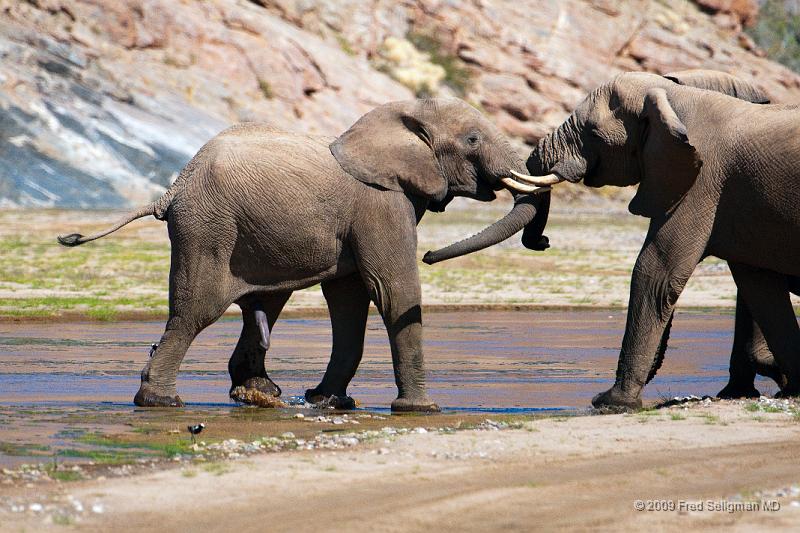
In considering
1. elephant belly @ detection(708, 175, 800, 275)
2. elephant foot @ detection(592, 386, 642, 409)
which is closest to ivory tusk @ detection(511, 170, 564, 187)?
elephant belly @ detection(708, 175, 800, 275)

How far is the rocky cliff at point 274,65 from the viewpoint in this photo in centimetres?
4706

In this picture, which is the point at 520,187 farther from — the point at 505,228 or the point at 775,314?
the point at 775,314

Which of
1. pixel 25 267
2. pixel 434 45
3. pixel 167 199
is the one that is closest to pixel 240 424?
pixel 167 199

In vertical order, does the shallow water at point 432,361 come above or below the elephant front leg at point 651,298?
below

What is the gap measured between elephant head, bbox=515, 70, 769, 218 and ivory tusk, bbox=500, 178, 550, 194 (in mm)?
64

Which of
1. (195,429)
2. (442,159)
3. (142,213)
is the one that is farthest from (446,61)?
(195,429)

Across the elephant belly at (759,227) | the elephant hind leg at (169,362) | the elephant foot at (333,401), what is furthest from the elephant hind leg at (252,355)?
the elephant belly at (759,227)

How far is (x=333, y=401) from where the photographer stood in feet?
38.9

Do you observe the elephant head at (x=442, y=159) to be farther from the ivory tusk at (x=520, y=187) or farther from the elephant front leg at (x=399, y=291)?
the elephant front leg at (x=399, y=291)

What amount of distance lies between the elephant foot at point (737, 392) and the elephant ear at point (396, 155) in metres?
2.80

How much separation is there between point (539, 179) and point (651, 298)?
1303 mm

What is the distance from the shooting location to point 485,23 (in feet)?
249

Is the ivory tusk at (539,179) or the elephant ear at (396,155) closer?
the ivory tusk at (539,179)

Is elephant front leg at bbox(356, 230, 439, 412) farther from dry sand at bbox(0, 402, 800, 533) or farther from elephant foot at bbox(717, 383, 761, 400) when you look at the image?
elephant foot at bbox(717, 383, 761, 400)
